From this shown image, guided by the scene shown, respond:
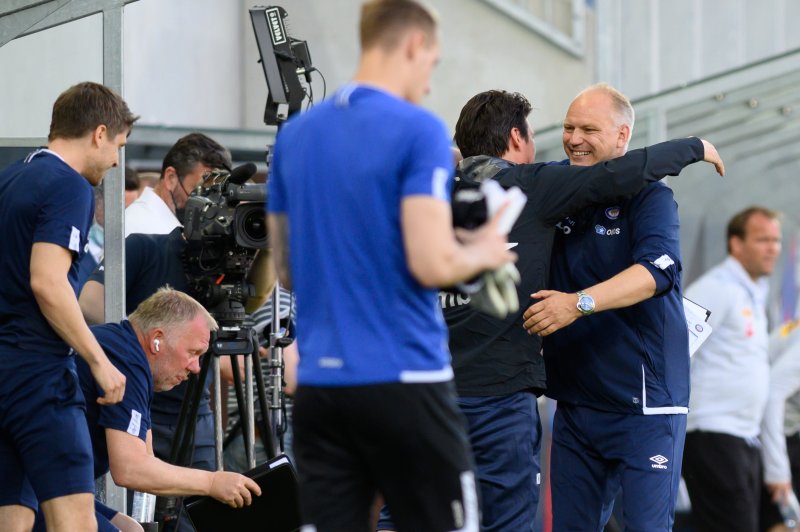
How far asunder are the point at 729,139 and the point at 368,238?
6.64 m

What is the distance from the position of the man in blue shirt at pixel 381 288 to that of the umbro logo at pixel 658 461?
1.64 meters

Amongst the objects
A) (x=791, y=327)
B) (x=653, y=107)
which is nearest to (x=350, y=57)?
(x=653, y=107)

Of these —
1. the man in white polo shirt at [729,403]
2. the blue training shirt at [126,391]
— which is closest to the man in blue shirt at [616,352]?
the blue training shirt at [126,391]

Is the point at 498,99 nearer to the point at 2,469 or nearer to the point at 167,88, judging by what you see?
the point at 2,469

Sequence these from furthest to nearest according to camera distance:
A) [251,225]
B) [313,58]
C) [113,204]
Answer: [313,58]
[113,204]
[251,225]

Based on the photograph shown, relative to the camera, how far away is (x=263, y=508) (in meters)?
5.05

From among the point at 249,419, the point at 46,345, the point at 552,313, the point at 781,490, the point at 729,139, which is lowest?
the point at 781,490

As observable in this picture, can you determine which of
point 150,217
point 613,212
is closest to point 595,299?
point 613,212

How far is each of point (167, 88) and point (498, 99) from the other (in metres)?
6.78

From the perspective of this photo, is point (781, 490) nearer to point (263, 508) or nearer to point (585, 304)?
point (263, 508)

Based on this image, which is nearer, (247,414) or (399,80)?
(399,80)

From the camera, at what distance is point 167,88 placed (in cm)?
1082

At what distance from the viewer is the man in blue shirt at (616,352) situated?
433 cm

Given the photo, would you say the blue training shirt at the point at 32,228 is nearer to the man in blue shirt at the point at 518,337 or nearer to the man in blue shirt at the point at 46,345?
the man in blue shirt at the point at 46,345
